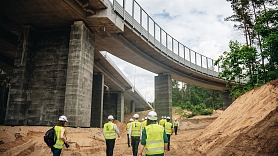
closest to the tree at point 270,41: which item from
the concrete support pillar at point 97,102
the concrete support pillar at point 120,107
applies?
the concrete support pillar at point 97,102

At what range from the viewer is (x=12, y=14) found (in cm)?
1578

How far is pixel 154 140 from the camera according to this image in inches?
187

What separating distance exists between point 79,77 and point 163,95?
17.2 metres

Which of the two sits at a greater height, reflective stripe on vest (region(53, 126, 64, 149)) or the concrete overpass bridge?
the concrete overpass bridge

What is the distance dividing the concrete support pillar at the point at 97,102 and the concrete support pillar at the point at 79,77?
13979 mm

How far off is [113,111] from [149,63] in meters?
19.4

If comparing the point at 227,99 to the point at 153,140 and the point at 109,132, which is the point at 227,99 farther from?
the point at 153,140

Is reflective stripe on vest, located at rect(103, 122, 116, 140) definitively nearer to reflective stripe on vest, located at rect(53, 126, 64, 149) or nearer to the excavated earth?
reflective stripe on vest, located at rect(53, 126, 64, 149)

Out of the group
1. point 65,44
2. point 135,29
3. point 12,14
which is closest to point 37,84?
point 65,44

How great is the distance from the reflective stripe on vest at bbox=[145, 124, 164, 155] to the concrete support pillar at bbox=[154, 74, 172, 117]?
25.2 m

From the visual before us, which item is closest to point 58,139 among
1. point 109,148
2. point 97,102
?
point 109,148

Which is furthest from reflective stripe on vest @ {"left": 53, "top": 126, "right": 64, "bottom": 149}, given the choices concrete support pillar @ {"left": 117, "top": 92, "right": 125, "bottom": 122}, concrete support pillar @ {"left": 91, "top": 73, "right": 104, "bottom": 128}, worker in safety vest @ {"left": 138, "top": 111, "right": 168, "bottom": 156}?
concrete support pillar @ {"left": 117, "top": 92, "right": 125, "bottom": 122}

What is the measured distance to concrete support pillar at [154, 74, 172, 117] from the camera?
29.8m

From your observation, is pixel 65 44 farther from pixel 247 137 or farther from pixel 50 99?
pixel 247 137
